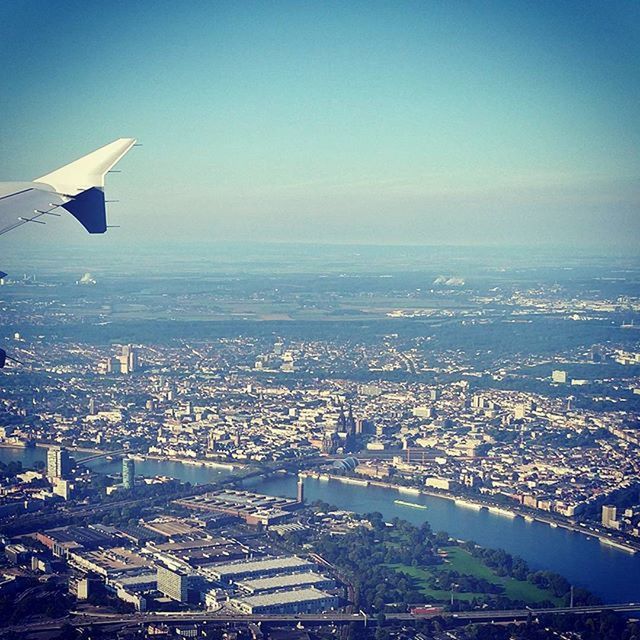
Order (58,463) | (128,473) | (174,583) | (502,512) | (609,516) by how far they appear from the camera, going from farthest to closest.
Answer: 1. (58,463)
2. (128,473)
3. (502,512)
4. (609,516)
5. (174,583)

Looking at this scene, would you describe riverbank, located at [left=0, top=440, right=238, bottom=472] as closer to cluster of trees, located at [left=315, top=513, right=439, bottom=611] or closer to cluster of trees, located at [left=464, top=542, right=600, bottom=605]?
cluster of trees, located at [left=315, top=513, right=439, bottom=611]

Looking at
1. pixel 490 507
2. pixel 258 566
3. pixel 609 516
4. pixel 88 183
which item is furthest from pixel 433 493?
pixel 88 183

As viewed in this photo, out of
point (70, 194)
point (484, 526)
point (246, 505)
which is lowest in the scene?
point (484, 526)

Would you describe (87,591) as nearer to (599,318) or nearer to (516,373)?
(516,373)

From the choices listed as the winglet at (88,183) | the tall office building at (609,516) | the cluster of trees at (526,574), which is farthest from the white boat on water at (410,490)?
the winglet at (88,183)

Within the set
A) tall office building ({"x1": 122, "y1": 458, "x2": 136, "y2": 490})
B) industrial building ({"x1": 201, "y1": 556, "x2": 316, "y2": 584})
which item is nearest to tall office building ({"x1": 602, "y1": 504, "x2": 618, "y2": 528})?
industrial building ({"x1": 201, "y1": 556, "x2": 316, "y2": 584})

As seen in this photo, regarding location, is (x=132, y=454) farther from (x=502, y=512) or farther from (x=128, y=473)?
(x=502, y=512)

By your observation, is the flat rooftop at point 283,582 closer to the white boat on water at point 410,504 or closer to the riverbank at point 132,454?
the white boat on water at point 410,504
